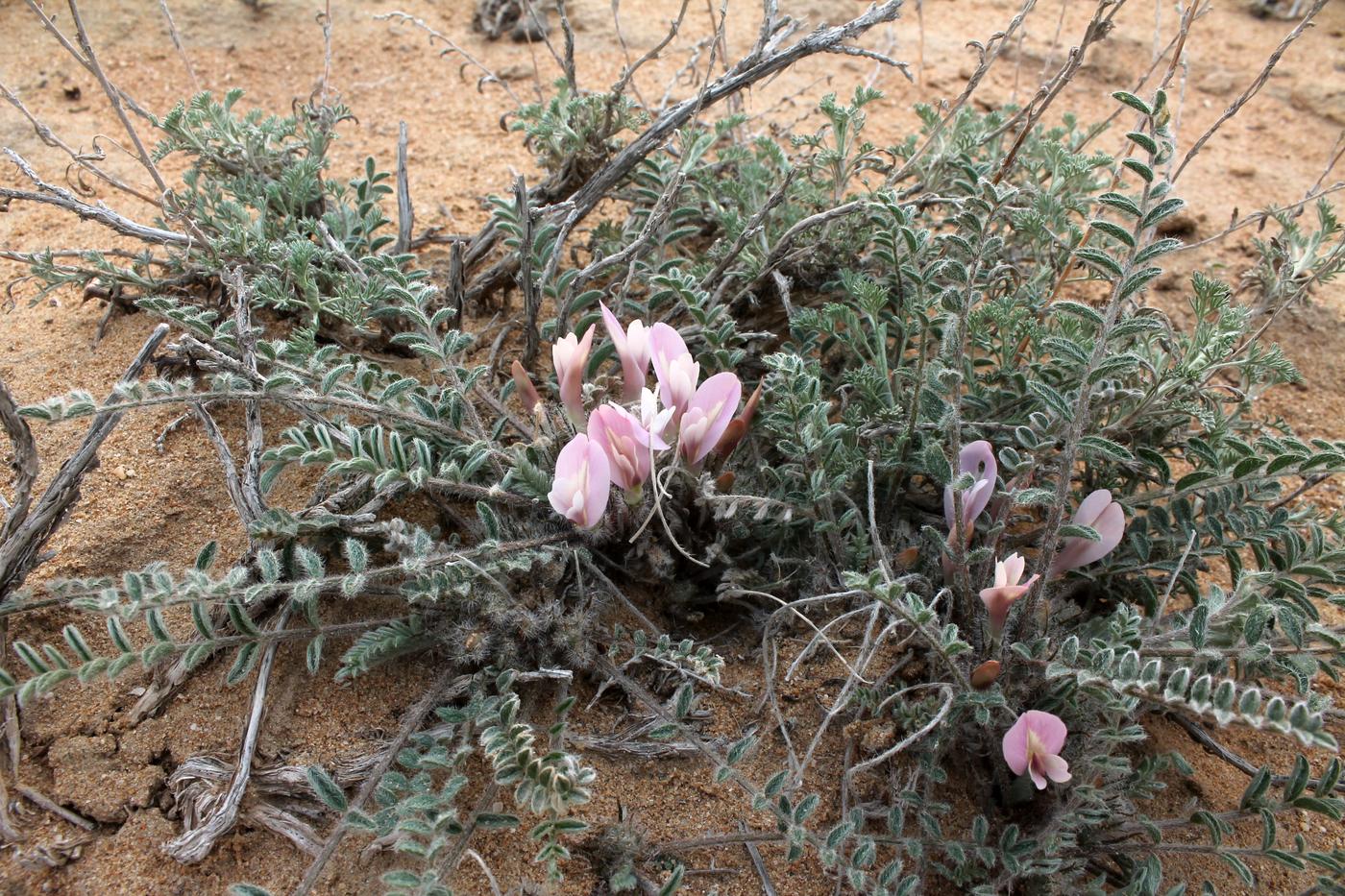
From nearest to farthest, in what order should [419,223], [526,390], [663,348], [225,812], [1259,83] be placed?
[225,812] < [663,348] < [526,390] < [1259,83] < [419,223]

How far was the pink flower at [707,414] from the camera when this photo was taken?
1596 mm

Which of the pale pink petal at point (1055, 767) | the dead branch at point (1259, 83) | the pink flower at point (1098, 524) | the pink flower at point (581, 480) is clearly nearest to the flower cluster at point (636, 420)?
the pink flower at point (581, 480)

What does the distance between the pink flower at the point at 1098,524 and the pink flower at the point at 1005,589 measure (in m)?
0.16

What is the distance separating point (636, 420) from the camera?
1.56 m

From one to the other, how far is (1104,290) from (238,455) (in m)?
2.17

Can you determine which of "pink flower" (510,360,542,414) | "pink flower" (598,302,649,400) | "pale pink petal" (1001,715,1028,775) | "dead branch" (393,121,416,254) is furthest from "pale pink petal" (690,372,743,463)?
"dead branch" (393,121,416,254)

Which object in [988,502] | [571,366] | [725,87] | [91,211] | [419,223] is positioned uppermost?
[725,87]

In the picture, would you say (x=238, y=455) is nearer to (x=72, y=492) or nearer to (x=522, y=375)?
(x=72, y=492)

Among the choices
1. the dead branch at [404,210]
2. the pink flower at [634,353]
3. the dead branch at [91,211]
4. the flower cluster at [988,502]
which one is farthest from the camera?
the dead branch at [404,210]

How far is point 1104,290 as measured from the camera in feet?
8.68

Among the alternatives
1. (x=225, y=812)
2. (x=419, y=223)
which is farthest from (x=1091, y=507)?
(x=419, y=223)

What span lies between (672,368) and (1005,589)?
0.61m

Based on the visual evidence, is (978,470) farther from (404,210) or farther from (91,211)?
(91,211)

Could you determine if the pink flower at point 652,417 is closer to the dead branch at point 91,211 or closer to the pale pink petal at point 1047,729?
the pale pink petal at point 1047,729
